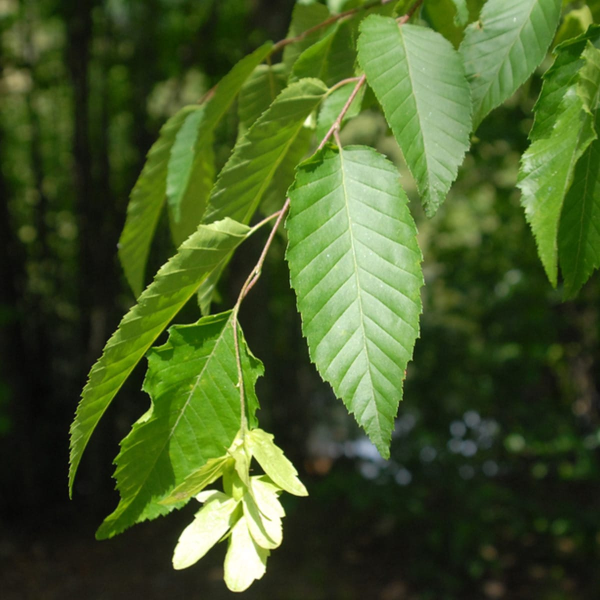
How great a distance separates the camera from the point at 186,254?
24.1 inches

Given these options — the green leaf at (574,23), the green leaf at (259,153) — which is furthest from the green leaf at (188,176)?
the green leaf at (574,23)

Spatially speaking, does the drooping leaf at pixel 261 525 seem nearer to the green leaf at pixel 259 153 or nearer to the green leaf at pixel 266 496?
the green leaf at pixel 266 496

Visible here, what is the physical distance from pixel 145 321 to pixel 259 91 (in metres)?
0.46

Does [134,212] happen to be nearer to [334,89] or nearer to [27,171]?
[334,89]

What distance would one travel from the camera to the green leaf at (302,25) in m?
0.92

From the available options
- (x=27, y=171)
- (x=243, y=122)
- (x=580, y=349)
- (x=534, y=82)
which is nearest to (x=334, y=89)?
(x=243, y=122)

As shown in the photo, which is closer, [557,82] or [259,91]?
[557,82]

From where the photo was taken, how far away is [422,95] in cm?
64

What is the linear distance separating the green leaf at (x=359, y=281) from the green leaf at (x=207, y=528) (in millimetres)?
144

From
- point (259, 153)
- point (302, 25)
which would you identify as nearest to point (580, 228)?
point (259, 153)

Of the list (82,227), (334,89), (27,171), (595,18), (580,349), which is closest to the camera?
(334,89)

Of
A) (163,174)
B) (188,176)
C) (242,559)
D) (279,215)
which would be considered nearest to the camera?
(242,559)

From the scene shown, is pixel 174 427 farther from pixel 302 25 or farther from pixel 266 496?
pixel 302 25

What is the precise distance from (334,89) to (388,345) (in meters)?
0.32
